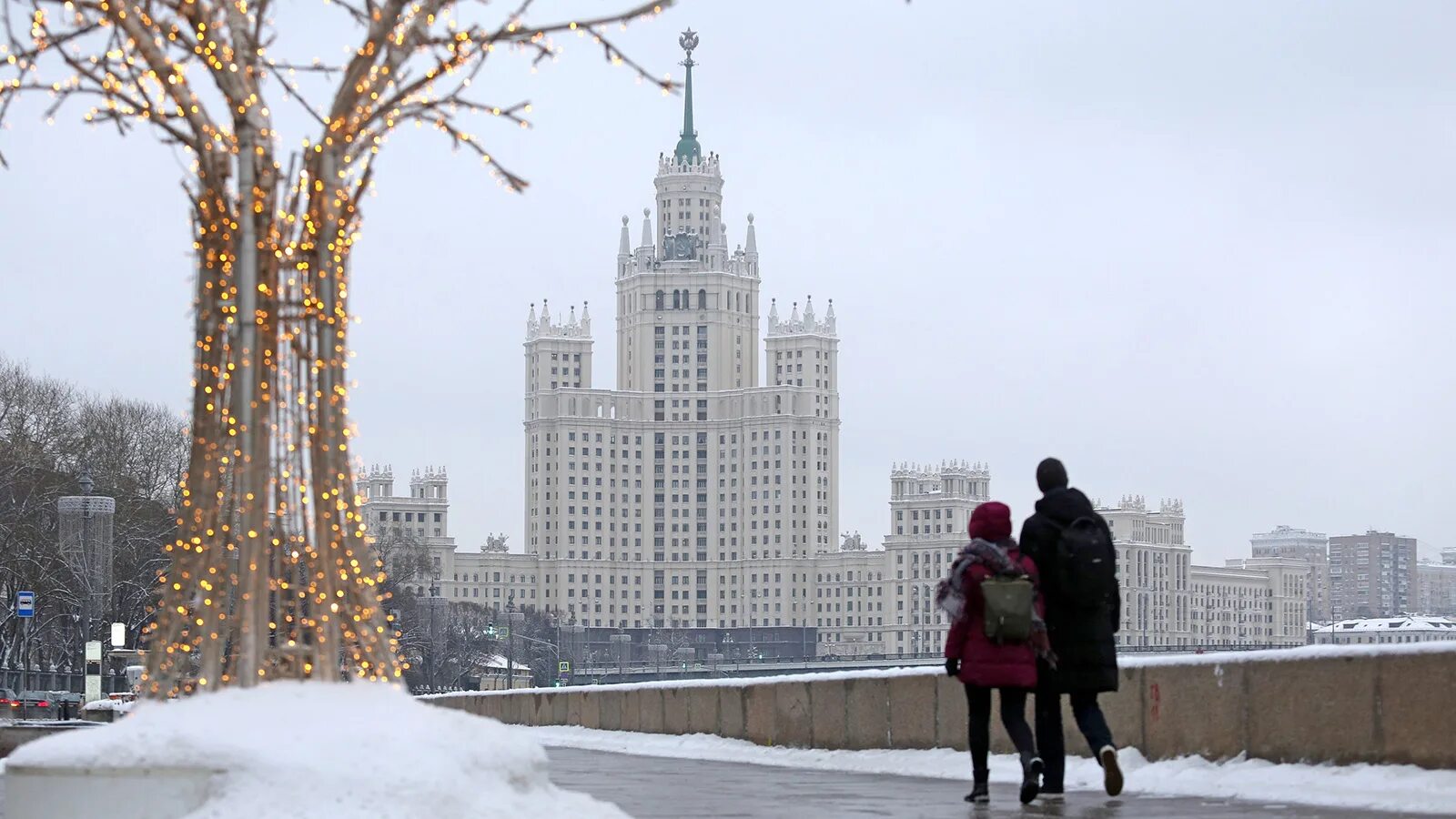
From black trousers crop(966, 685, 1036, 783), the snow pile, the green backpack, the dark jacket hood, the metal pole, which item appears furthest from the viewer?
the metal pole

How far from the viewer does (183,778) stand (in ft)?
34.4

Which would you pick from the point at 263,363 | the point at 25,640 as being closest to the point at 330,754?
the point at 263,363

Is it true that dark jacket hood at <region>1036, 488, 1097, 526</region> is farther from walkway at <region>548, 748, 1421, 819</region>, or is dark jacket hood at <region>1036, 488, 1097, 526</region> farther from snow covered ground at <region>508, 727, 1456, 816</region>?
snow covered ground at <region>508, 727, 1456, 816</region>

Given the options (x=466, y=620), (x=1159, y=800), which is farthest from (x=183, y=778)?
(x=466, y=620)

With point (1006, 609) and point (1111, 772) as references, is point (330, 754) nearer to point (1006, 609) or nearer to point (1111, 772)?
point (1006, 609)

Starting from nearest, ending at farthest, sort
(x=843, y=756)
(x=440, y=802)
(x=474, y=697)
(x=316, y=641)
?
(x=440, y=802)
(x=316, y=641)
(x=843, y=756)
(x=474, y=697)

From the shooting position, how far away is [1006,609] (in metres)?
13.5

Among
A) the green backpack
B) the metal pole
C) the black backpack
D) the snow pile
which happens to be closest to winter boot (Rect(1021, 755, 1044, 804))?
the green backpack

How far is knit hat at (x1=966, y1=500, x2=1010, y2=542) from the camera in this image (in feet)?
45.1

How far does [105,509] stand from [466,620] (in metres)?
111

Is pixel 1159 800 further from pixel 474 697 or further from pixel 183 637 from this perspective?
pixel 474 697

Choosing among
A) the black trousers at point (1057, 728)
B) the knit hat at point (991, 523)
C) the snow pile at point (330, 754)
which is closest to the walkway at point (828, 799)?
the black trousers at point (1057, 728)

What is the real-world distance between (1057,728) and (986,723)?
42 cm

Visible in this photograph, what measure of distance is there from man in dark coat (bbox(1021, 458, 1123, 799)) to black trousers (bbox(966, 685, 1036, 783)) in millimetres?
217
